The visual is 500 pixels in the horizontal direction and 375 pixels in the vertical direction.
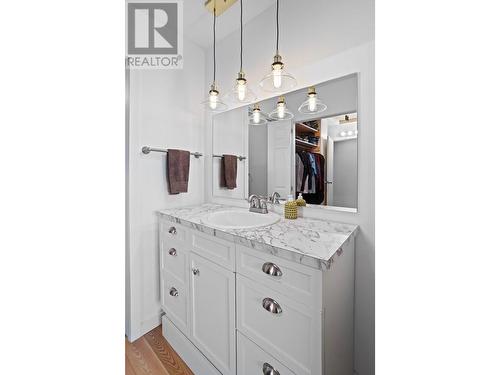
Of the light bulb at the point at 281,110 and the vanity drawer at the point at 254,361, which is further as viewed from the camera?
the light bulb at the point at 281,110

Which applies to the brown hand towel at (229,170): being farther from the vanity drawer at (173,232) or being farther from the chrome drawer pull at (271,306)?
the chrome drawer pull at (271,306)

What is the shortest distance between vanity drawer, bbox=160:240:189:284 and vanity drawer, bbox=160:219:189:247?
3 cm

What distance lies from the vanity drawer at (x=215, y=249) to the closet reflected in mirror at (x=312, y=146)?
0.59 m

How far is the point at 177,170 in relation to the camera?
5.60ft

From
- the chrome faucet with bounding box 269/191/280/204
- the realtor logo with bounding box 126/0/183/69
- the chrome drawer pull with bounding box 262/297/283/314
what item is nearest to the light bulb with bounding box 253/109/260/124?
the chrome faucet with bounding box 269/191/280/204

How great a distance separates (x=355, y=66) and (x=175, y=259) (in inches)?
61.2

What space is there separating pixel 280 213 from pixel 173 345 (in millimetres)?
1139

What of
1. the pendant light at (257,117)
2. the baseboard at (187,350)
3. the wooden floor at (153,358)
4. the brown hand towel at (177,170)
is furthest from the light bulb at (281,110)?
the wooden floor at (153,358)

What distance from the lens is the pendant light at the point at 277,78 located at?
1.23 meters

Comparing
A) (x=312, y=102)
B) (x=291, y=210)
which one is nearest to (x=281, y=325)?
(x=291, y=210)
